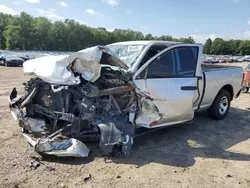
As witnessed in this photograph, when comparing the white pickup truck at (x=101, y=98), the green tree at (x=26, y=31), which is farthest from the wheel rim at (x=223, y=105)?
the green tree at (x=26, y=31)

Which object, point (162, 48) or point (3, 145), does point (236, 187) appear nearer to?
point (162, 48)

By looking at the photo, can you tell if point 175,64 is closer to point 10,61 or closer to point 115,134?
point 115,134

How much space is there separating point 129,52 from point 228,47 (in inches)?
5600

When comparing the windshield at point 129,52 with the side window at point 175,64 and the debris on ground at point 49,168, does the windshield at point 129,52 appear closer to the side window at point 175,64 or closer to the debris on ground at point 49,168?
the side window at point 175,64

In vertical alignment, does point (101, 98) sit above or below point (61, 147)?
above

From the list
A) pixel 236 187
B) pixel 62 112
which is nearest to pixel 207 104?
pixel 236 187

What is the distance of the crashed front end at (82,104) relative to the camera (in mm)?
4051

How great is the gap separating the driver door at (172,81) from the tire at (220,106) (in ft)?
4.13

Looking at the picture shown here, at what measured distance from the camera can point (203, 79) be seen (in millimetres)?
5672

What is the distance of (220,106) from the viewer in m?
6.67

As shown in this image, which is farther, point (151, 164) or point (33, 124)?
point (33, 124)

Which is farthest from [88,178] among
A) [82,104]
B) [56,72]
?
[56,72]

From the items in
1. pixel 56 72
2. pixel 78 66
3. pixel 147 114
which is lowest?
pixel 147 114

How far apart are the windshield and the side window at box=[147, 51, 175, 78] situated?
14.8 inches
